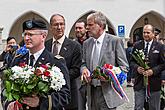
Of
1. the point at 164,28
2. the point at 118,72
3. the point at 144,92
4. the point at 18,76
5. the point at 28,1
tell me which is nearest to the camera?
the point at 18,76

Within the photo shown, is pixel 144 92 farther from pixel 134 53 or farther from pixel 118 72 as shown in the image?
pixel 118 72

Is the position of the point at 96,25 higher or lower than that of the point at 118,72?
higher

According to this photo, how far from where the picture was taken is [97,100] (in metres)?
5.43

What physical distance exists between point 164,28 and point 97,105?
23918 millimetres

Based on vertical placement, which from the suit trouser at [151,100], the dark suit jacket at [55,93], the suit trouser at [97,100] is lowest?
the suit trouser at [151,100]

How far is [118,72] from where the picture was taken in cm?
520

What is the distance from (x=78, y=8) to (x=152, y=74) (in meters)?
19.8

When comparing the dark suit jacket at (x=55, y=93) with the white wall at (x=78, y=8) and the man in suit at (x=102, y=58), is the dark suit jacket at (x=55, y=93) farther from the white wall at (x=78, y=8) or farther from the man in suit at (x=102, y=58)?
the white wall at (x=78, y=8)

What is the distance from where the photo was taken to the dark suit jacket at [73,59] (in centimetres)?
550

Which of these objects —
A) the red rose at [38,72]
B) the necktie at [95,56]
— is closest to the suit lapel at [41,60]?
the red rose at [38,72]

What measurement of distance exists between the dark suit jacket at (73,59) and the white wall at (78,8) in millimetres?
20499

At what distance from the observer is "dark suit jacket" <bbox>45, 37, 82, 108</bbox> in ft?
18.0

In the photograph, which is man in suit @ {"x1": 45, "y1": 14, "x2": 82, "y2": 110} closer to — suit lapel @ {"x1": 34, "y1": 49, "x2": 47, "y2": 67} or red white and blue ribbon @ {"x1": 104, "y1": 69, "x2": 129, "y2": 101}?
red white and blue ribbon @ {"x1": 104, "y1": 69, "x2": 129, "y2": 101}

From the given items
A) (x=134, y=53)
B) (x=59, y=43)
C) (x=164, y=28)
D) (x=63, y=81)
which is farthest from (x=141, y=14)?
(x=63, y=81)
